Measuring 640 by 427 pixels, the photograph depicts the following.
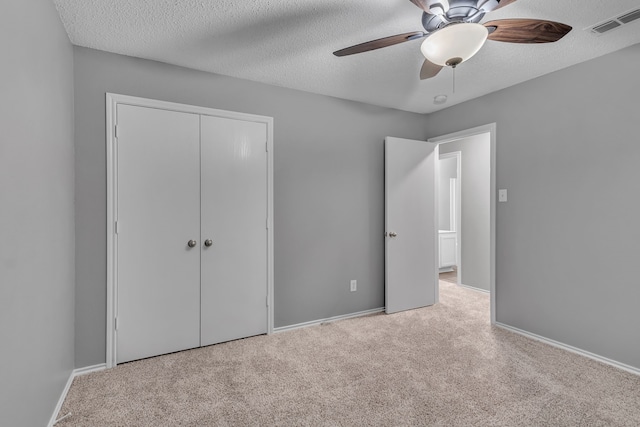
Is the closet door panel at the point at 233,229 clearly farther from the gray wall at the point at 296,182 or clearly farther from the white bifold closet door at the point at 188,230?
the gray wall at the point at 296,182

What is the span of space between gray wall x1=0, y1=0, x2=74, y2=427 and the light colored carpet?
1.57ft

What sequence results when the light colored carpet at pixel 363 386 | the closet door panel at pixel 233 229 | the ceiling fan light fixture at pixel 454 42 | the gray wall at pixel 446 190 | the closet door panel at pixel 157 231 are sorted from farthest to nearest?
the gray wall at pixel 446 190 → the closet door panel at pixel 233 229 → the closet door panel at pixel 157 231 → the light colored carpet at pixel 363 386 → the ceiling fan light fixture at pixel 454 42

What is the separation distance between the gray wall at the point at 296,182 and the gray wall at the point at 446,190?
233 centimetres

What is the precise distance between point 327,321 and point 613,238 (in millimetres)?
2467

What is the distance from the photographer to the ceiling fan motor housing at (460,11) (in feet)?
5.16

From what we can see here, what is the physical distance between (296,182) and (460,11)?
74.7 inches

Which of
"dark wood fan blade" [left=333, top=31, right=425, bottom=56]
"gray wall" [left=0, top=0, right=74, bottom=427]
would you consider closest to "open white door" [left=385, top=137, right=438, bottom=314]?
"dark wood fan blade" [left=333, top=31, right=425, bottom=56]

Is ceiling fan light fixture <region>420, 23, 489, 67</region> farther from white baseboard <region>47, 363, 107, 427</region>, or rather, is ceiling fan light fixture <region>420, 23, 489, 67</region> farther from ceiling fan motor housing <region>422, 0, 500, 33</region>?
white baseboard <region>47, 363, 107, 427</region>

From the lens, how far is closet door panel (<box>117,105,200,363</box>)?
2418 mm

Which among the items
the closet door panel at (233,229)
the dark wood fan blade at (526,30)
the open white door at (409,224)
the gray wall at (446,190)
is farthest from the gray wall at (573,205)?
the gray wall at (446,190)

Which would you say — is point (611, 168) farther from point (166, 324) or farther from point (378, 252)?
point (166, 324)

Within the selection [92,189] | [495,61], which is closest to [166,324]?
[92,189]

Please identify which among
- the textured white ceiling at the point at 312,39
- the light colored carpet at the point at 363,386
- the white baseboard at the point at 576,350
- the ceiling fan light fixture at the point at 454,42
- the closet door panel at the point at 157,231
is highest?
the textured white ceiling at the point at 312,39

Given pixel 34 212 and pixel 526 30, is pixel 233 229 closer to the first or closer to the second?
pixel 34 212
